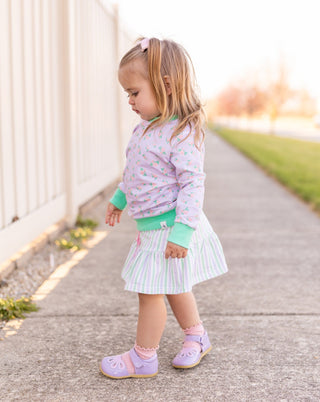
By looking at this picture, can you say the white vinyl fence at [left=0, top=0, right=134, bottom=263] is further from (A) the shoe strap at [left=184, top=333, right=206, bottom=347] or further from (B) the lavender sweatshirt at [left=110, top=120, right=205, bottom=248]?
(A) the shoe strap at [left=184, top=333, right=206, bottom=347]

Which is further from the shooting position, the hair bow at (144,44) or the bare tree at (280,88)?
the bare tree at (280,88)

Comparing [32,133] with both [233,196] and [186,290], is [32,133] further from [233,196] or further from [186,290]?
[233,196]

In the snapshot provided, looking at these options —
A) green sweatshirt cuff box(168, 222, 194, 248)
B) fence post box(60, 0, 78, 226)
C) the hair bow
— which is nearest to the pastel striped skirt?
green sweatshirt cuff box(168, 222, 194, 248)

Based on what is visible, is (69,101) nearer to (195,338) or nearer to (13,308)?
(13,308)

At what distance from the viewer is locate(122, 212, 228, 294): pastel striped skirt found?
2.17 metres

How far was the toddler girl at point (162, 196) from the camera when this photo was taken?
210 centimetres

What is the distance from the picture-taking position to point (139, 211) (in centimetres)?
225

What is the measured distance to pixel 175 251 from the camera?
Result: 2092mm

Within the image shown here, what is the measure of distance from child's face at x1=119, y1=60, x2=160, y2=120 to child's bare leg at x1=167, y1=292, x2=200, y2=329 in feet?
2.58

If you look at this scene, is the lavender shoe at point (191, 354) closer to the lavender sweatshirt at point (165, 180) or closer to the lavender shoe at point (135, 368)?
the lavender shoe at point (135, 368)

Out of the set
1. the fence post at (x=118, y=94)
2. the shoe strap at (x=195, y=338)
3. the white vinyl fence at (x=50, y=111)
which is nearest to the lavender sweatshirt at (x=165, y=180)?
the shoe strap at (x=195, y=338)

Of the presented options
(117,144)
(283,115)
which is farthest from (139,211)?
(283,115)

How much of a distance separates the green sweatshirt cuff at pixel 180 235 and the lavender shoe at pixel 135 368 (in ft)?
1.77

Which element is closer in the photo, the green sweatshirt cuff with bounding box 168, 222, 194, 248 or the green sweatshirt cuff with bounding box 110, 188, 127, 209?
the green sweatshirt cuff with bounding box 168, 222, 194, 248
